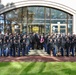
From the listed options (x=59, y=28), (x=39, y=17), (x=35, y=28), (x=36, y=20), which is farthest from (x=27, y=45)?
(x=59, y=28)

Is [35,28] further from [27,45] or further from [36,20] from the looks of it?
[27,45]

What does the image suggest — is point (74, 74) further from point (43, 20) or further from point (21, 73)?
point (43, 20)

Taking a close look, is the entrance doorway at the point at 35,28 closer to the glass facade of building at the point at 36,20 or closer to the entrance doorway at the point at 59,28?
the glass facade of building at the point at 36,20

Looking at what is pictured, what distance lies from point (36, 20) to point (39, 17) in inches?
15.6

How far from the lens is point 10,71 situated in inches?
541

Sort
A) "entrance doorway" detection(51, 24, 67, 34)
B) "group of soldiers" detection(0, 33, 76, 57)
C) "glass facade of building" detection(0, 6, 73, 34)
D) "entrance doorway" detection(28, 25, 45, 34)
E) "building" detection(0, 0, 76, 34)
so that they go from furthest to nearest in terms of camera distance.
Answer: "entrance doorway" detection(28, 25, 45, 34)
"entrance doorway" detection(51, 24, 67, 34)
"glass facade of building" detection(0, 6, 73, 34)
"building" detection(0, 0, 76, 34)
"group of soldiers" detection(0, 33, 76, 57)

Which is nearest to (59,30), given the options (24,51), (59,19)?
(59,19)

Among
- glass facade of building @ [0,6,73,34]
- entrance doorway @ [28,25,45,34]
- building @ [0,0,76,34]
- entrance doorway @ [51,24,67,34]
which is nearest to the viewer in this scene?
building @ [0,0,76,34]

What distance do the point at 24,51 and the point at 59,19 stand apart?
20.3 feet

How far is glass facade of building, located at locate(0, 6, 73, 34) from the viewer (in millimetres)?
25438

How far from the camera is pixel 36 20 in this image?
25.8 metres

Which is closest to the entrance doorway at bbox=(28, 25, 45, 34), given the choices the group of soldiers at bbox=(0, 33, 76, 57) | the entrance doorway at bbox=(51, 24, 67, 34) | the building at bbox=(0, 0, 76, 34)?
the building at bbox=(0, 0, 76, 34)

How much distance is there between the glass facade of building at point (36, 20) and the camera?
83.5ft

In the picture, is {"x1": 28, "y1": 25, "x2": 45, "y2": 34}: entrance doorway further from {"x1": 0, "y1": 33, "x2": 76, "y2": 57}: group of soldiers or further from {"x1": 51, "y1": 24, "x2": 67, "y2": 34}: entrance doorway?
{"x1": 0, "y1": 33, "x2": 76, "y2": 57}: group of soldiers
